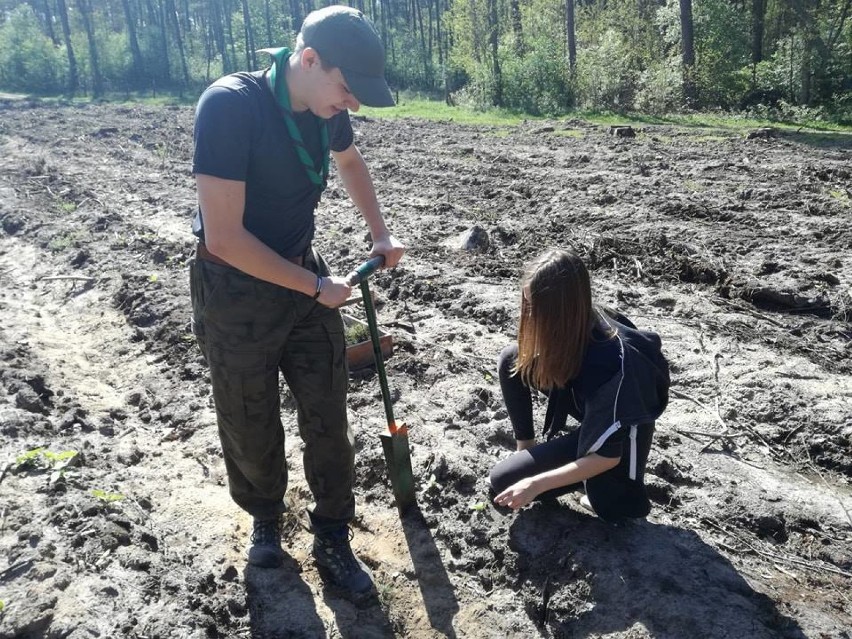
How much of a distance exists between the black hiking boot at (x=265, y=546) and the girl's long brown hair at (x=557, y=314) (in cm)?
144

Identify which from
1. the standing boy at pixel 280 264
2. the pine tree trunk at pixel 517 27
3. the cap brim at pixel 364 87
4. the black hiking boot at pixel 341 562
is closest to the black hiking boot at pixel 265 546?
the standing boy at pixel 280 264

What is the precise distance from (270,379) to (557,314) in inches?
45.9

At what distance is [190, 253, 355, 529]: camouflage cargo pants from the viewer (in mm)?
2721

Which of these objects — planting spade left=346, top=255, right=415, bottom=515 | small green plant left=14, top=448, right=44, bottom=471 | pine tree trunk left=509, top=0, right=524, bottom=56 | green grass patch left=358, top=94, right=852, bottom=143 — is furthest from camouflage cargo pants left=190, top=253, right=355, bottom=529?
pine tree trunk left=509, top=0, right=524, bottom=56

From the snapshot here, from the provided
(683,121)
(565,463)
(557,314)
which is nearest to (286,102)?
(557,314)

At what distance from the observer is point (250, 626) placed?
3053mm

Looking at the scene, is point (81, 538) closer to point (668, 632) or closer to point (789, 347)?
point (668, 632)

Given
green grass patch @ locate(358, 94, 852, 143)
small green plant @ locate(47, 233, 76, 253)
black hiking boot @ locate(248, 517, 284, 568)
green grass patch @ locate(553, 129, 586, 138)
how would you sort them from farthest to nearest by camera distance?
green grass patch @ locate(553, 129, 586, 138)
green grass patch @ locate(358, 94, 852, 143)
small green plant @ locate(47, 233, 76, 253)
black hiking boot @ locate(248, 517, 284, 568)

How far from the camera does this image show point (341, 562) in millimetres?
3178

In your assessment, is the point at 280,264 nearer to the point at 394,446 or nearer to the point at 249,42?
the point at 394,446

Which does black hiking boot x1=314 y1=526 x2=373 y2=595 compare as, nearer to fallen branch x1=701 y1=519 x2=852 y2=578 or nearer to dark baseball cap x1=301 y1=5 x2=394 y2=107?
fallen branch x1=701 y1=519 x2=852 y2=578

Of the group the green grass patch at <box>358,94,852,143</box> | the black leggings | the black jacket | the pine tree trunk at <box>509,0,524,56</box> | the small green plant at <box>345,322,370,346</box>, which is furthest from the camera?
the pine tree trunk at <box>509,0,524,56</box>

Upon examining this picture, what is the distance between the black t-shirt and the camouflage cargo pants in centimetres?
19

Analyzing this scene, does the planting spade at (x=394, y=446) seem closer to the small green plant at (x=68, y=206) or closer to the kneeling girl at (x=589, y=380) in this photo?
the kneeling girl at (x=589, y=380)
